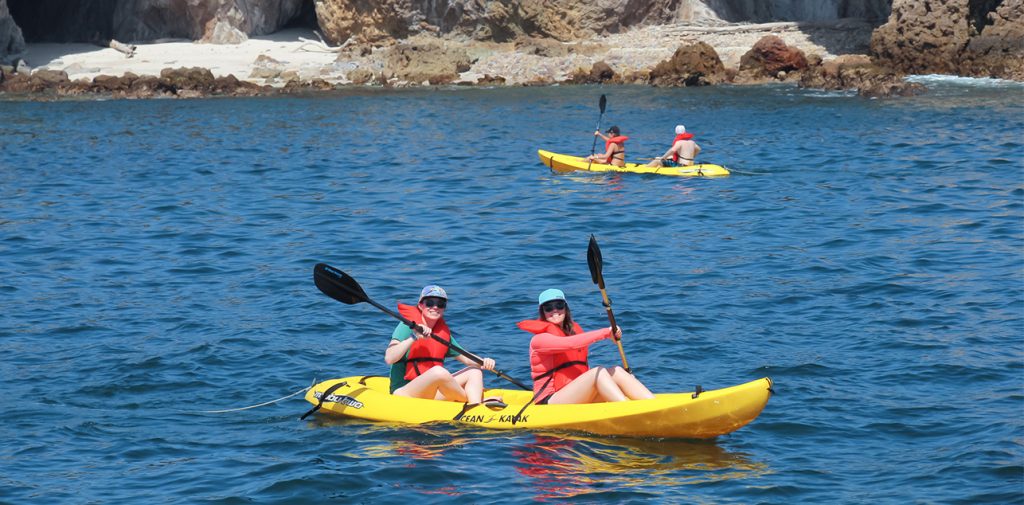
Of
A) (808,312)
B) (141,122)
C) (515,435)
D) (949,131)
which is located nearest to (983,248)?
(808,312)

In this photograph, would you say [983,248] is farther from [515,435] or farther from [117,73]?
[117,73]

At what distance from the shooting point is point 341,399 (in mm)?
9602

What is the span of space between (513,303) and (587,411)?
4405 mm

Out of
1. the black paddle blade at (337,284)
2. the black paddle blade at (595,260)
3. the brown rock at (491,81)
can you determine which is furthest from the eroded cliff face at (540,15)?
the black paddle blade at (595,260)

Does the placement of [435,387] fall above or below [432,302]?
below

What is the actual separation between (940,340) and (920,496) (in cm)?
375

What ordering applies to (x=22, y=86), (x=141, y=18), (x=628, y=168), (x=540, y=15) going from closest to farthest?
(x=628, y=168) < (x=22, y=86) < (x=540, y=15) < (x=141, y=18)

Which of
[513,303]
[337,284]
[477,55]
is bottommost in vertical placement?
[513,303]

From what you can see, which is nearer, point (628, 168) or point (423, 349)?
point (423, 349)

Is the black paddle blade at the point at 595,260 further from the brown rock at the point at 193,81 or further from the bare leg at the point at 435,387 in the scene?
the brown rock at the point at 193,81

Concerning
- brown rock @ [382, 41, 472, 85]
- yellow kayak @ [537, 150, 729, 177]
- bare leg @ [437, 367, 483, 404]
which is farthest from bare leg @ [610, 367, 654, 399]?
brown rock @ [382, 41, 472, 85]

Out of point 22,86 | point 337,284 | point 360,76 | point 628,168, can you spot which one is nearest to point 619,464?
point 337,284

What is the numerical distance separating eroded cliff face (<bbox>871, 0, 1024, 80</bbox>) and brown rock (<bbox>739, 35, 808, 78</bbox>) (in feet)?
8.42

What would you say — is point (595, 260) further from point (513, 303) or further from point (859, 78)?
point (859, 78)
